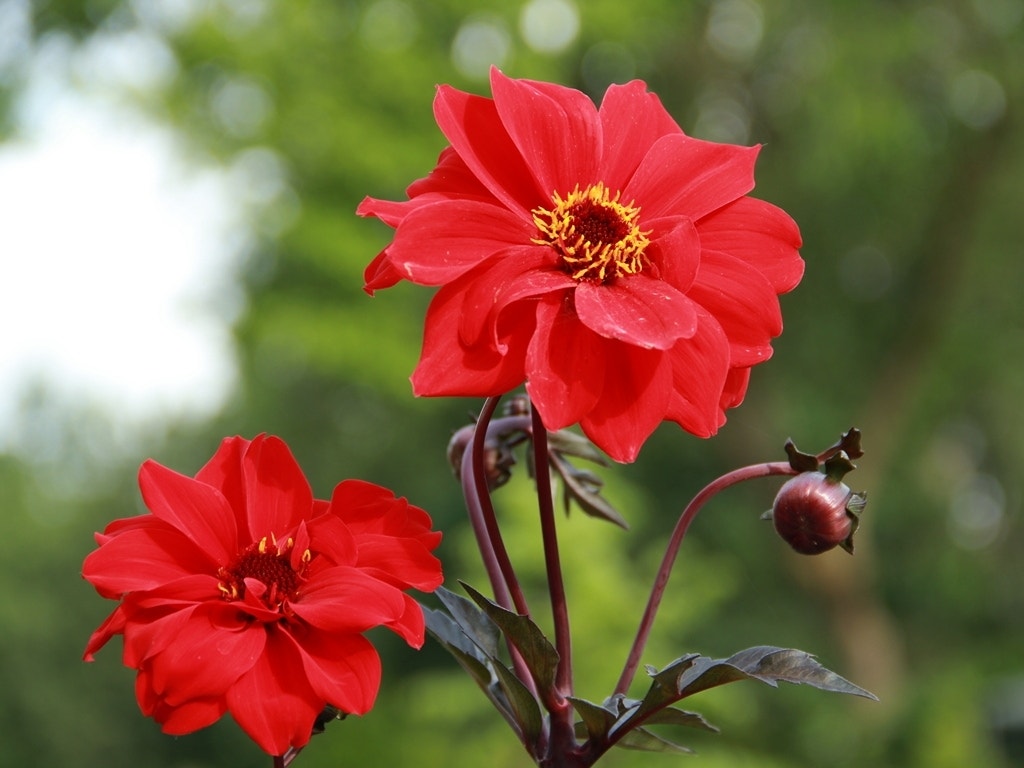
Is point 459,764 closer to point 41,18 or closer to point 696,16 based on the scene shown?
point 41,18

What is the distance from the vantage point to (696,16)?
974 centimetres

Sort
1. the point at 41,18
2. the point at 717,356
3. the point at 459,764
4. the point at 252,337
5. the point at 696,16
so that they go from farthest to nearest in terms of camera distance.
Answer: the point at 696,16 → the point at 252,337 → the point at 459,764 → the point at 41,18 → the point at 717,356

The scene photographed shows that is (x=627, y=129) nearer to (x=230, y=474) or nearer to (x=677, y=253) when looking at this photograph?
(x=677, y=253)

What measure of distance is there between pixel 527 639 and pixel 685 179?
0.32 m

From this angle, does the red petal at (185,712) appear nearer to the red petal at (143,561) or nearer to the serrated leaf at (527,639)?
the red petal at (143,561)

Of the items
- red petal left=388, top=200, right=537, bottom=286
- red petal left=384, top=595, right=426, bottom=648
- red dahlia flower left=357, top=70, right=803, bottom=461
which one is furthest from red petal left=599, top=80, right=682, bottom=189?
red petal left=384, top=595, right=426, bottom=648

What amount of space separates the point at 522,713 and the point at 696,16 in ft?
31.4

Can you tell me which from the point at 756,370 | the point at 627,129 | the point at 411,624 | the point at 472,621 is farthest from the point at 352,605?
the point at 756,370

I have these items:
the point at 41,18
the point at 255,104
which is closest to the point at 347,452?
the point at 255,104

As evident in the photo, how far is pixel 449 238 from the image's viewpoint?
754mm

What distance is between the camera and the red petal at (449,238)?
73 cm

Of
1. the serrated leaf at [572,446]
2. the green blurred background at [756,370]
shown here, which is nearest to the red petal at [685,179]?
the serrated leaf at [572,446]

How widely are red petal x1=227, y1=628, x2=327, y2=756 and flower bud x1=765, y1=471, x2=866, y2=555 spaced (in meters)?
0.33

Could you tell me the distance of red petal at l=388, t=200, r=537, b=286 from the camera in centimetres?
73
